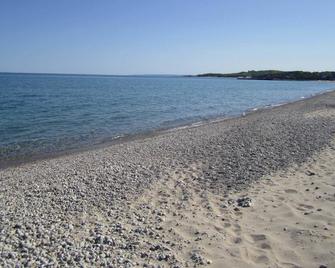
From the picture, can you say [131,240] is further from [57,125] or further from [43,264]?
[57,125]

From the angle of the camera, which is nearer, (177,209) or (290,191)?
(177,209)

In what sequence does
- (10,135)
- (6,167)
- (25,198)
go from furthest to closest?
(10,135) → (6,167) → (25,198)

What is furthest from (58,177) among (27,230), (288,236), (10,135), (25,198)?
(10,135)

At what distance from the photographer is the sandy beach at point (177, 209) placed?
20.8ft

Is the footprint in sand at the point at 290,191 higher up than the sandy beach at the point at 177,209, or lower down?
higher up

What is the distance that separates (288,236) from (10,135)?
19.5 metres

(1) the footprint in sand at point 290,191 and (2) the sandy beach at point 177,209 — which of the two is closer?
(2) the sandy beach at point 177,209

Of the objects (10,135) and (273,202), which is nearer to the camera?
(273,202)

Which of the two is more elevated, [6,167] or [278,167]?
[278,167]

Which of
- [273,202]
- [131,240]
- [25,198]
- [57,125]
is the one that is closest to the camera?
[131,240]

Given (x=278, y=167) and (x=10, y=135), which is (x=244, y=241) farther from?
(x=10, y=135)

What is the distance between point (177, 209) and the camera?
864 cm

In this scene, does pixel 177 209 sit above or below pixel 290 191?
below

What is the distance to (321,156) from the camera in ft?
42.6
